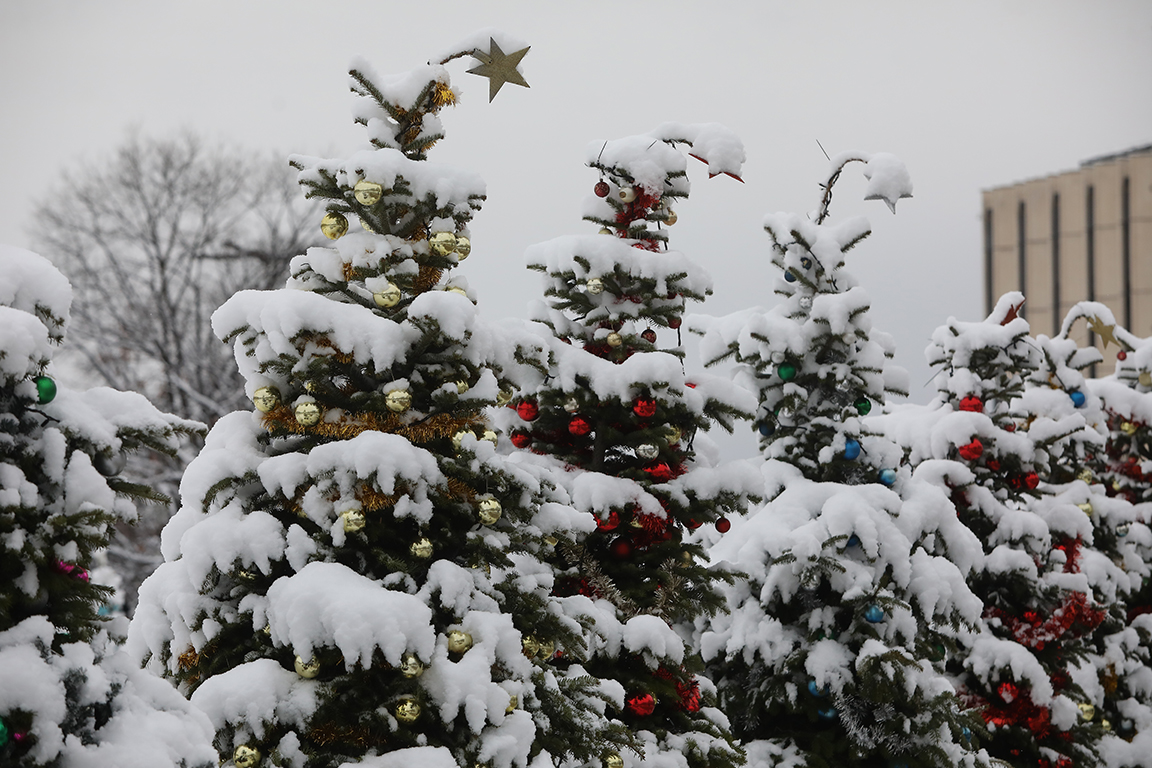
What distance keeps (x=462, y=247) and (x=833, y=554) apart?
11.8 ft

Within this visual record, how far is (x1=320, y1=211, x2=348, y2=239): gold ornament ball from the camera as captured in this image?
527cm

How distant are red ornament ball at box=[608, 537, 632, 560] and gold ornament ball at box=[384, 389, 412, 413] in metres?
2.23

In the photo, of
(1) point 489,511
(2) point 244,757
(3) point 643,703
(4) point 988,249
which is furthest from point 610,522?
(4) point 988,249

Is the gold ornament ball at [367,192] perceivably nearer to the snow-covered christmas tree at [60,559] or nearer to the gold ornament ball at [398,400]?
the gold ornament ball at [398,400]

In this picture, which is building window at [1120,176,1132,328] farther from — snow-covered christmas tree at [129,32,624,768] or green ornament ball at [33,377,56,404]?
green ornament ball at [33,377,56,404]

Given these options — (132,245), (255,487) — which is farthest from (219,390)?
(255,487)

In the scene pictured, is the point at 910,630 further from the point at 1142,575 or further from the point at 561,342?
the point at 1142,575

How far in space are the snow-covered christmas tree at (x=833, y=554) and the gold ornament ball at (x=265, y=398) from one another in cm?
364

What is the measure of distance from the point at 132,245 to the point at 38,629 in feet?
49.5

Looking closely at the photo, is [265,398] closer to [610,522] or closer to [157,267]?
[610,522]

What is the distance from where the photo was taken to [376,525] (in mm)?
4992

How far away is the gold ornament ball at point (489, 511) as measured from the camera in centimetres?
495

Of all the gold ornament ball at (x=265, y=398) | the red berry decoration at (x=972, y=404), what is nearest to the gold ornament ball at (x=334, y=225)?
the gold ornament ball at (x=265, y=398)

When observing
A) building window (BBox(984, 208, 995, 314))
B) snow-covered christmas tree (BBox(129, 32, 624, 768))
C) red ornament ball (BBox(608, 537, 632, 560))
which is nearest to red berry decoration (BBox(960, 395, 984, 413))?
red ornament ball (BBox(608, 537, 632, 560))
